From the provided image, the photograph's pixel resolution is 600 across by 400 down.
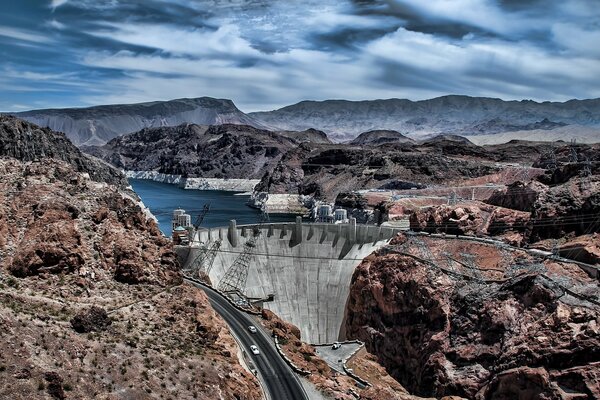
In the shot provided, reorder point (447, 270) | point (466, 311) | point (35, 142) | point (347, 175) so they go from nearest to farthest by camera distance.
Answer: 1. point (466, 311)
2. point (447, 270)
3. point (35, 142)
4. point (347, 175)

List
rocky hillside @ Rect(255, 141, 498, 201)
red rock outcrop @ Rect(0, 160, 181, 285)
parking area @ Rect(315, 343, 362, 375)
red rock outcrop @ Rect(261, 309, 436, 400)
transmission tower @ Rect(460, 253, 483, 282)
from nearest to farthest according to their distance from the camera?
red rock outcrop @ Rect(0, 160, 181, 285) → red rock outcrop @ Rect(261, 309, 436, 400) → parking area @ Rect(315, 343, 362, 375) → transmission tower @ Rect(460, 253, 483, 282) → rocky hillside @ Rect(255, 141, 498, 201)

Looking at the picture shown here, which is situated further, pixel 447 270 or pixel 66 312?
pixel 447 270

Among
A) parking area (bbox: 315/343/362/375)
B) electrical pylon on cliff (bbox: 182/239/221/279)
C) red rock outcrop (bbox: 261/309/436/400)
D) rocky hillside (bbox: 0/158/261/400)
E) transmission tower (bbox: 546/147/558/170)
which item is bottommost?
parking area (bbox: 315/343/362/375)

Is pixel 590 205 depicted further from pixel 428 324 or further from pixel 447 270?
pixel 428 324

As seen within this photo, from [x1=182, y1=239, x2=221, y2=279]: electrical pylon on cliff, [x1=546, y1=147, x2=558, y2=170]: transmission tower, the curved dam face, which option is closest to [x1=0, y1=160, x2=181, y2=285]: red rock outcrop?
[x1=182, y1=239, x2=221, y2=279]: electrical pylon on cliff

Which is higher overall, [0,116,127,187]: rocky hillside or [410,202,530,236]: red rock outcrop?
[0,116,127,187]: rocky hillside

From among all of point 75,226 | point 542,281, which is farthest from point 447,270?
point 75,226

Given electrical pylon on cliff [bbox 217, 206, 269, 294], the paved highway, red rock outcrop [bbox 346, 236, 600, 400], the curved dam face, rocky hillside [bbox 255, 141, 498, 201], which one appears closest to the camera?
the paved highway

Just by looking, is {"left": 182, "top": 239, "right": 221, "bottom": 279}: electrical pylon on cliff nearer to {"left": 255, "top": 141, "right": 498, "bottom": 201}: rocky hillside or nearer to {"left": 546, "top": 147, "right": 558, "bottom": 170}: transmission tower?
{"left": 546, "top": 147, "right": 558, "bottom": 170}: transmission tower
